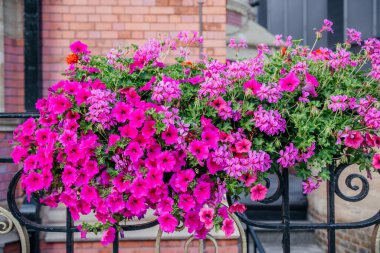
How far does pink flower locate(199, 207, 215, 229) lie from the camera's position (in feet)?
4.95

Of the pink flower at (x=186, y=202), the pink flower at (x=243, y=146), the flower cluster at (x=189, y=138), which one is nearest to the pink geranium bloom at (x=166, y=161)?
the flower cluster at (x=189, y=138)

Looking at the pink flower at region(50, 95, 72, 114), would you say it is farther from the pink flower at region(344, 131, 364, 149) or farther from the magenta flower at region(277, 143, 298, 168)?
the pink flower at region(344, 131, 364, 149)

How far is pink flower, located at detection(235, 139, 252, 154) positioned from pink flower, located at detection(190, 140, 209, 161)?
4.9 inches

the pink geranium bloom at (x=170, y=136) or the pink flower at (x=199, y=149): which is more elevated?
the pink geranium bloom at (x=170, y=136)

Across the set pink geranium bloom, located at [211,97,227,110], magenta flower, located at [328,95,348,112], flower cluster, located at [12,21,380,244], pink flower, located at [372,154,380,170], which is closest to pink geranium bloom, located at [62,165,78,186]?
flower cluster, located at [12,21,380,244]

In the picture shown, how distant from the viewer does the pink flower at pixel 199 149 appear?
149cm

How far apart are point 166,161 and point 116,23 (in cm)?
309

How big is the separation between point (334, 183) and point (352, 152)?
0.56ft

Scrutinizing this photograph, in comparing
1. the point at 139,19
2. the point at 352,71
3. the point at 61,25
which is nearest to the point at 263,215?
the point at 139,19

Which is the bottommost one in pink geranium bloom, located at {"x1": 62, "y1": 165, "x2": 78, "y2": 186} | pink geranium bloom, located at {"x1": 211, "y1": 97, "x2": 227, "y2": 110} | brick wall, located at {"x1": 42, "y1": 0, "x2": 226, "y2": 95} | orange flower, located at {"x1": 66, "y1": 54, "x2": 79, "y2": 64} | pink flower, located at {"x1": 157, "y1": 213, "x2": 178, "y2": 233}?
pink flower, located at {"x1": 157, "y1": 213, "x2": 178, "y2": 233}

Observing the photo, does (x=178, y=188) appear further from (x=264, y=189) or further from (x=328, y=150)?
(x=328, y=150)

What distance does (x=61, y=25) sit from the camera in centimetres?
427

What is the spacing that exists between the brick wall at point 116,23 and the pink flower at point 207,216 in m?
2.96

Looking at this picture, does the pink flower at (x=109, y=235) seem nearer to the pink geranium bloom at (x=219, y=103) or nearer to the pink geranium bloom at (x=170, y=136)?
the pink geranium bloom at (x=170, y=136)
